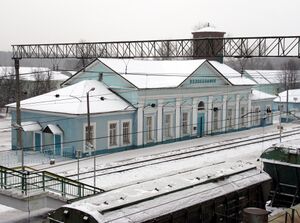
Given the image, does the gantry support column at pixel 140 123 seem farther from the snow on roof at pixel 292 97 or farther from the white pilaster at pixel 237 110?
the snow on roof at pixel 292 97

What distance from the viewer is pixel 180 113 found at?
4028 centimetres

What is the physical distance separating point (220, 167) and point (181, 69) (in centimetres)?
2736

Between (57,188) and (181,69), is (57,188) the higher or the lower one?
the lower one

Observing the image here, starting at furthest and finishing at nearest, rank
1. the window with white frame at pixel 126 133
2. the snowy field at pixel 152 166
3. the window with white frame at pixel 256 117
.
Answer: the window with white frame at pixel 256 117 < the window with white frame at pixel 126 133 < the snowy field at pixel 152 166

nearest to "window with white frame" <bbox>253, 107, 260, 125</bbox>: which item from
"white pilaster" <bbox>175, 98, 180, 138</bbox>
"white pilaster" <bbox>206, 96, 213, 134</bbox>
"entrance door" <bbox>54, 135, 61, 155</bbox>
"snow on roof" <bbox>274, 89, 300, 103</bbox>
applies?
"white pilaster" <bbox>206, 96, 213, 134</bbox>

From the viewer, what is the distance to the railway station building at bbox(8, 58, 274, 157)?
1313 inches

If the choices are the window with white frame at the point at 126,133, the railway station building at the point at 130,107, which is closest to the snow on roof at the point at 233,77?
the railway station building at the point at 130,107

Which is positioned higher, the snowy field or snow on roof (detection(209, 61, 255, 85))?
snow on roof (detection(209, 61, 255, 85))

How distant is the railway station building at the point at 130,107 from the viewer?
33.3 meters

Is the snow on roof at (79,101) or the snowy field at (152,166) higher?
the snow on roof at (79,101)

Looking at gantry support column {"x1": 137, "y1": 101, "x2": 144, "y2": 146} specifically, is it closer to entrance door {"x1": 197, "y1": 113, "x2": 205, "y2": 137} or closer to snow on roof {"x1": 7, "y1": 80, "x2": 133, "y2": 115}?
snow on roof {"x1": 7, "y1": 80, "x2": 133, "y2": 115}

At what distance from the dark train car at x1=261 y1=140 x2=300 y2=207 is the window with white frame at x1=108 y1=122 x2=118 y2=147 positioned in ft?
59.4

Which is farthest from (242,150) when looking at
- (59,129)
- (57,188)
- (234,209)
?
(234,209)

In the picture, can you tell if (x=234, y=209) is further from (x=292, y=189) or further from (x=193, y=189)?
(x=292, y=189)
